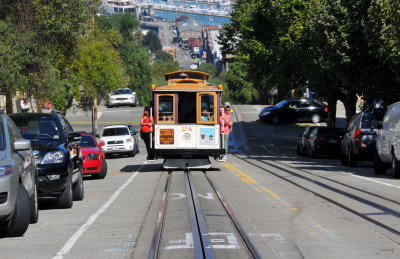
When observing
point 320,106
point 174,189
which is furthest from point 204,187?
point 320,106

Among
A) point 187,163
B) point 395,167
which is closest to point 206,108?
point 187,163

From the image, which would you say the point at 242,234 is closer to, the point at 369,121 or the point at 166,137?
the point at 166,137

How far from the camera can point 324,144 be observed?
33750 mm

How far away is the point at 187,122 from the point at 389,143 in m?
6.53

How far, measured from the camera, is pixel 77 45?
3128 cm

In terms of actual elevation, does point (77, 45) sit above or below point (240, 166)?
above

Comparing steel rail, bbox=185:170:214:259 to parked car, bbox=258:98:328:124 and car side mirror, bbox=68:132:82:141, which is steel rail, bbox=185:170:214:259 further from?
parked car, bbox=258:98:328:124

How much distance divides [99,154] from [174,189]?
15.4ft

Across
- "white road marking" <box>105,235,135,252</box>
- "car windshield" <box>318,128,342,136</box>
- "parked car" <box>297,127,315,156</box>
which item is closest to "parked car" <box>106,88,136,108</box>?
"parked car" <box>297,127,315,156</box>

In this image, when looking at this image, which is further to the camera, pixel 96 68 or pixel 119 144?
pixel 96 68

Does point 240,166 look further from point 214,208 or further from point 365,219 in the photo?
point 365,219

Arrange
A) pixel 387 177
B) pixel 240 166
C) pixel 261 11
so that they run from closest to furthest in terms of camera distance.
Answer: pixel 387 177 < pixel 240 166 < pixel 261 11

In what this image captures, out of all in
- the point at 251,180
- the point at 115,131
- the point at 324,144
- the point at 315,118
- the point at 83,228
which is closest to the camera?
the point at 83,228

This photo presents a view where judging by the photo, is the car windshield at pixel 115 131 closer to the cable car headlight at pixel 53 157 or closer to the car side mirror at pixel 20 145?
the cable car headlight at pixel 53 157
